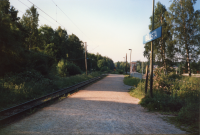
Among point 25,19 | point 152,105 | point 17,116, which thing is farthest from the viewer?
point 25,19

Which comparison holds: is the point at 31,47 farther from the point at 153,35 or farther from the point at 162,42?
the point at 153,35

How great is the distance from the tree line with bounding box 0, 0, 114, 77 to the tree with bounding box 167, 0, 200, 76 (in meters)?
19.4

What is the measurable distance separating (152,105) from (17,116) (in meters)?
6.30

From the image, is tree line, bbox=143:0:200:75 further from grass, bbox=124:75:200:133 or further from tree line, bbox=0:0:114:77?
tree line, bbox=0:0:114:77

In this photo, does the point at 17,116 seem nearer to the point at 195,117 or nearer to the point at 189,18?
the point at 195,117

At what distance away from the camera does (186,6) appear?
1866 centimetres

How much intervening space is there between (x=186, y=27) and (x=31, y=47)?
35008mm

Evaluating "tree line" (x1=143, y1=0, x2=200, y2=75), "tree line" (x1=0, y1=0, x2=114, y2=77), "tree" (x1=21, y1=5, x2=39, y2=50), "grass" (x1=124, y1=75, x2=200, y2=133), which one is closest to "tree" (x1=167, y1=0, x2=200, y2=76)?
"tree line" (x1=143, y1=0, x2=200, y2=75)

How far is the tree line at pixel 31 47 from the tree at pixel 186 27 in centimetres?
1935

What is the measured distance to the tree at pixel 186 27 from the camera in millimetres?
18422

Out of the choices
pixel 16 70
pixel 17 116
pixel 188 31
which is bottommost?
pixel 17 116

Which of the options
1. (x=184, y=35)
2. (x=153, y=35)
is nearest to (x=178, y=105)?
(x=153, y=35)

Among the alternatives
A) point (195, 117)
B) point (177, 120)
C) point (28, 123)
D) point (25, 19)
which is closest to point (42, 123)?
point (28, 123)

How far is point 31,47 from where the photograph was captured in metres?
37.3
